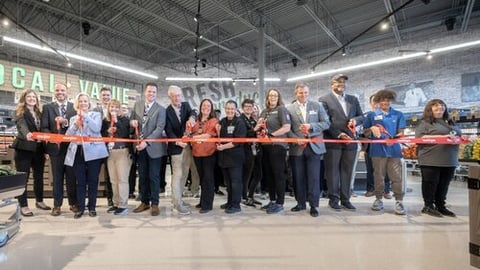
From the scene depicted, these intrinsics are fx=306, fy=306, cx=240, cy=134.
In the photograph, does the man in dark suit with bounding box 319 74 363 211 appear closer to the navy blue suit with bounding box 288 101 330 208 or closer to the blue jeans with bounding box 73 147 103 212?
the navy blue suit with bounding box 288 101 330 208

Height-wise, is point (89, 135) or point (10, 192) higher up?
point (89, 135)

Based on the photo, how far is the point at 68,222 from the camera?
3148mm

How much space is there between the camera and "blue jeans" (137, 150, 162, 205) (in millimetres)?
3512

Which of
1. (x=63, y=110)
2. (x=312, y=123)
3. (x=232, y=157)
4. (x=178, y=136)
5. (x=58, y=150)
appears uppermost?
(x=63, y=110)

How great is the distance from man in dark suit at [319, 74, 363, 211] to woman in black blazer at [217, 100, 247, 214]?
1062 mm

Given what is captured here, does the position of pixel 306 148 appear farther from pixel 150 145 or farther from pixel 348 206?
pixel 150 145

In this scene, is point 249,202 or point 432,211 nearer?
point 432,211

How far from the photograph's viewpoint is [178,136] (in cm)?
369

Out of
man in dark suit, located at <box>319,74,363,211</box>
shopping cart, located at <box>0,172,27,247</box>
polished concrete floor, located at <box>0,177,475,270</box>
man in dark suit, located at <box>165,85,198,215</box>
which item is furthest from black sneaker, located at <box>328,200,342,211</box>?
shopping cart, located at <box>0,172,27,247</box>

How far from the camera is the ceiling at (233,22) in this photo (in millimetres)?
9078

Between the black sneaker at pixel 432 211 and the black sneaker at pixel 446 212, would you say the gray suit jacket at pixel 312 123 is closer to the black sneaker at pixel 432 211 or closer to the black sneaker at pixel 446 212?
the black sneaker at pixel 432 211

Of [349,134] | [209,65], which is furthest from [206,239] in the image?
[209,65]

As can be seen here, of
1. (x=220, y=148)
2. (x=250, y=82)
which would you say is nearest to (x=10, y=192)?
(x=220, y=148)

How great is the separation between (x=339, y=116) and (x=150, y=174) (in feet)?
7.74
